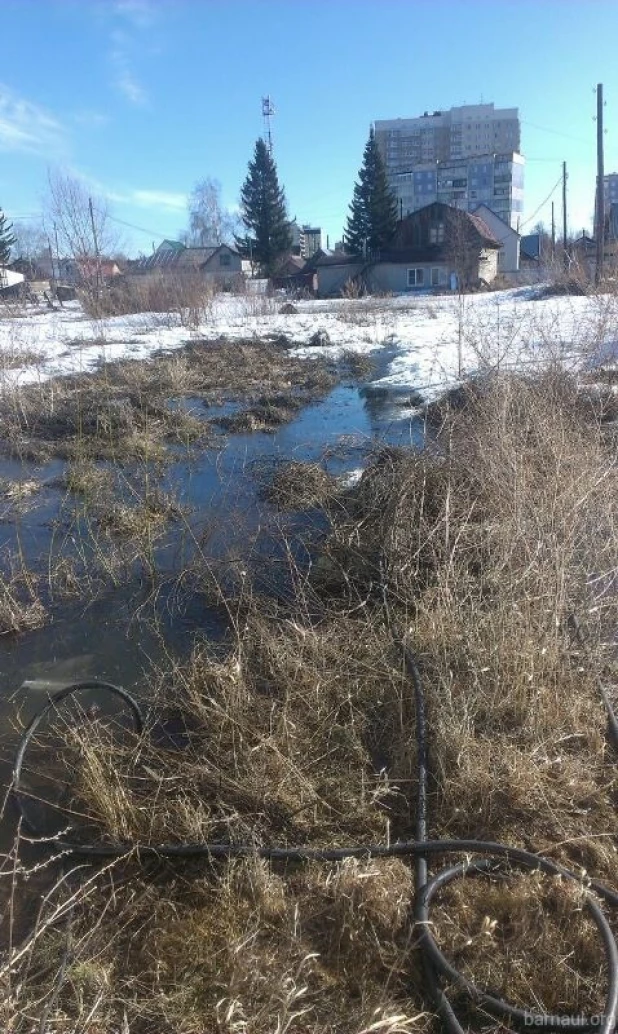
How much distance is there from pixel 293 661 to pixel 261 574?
1885 millimetres

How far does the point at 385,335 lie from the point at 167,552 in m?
16.5

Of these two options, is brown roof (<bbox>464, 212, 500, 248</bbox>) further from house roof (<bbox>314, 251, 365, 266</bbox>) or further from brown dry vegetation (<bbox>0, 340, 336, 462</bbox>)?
brown dry vegetation (<bbox>0, 340, 336, 462</bbox>)

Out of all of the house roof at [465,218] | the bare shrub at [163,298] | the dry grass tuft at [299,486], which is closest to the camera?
the dry grass tuft at [299,486]

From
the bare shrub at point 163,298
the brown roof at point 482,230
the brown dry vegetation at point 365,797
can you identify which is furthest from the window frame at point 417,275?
the brown dry vegetation at point 365,797

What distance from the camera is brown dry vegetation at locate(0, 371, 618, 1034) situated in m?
2.16

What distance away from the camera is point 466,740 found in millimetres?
2885

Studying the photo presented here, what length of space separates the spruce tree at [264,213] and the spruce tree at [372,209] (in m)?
5.24

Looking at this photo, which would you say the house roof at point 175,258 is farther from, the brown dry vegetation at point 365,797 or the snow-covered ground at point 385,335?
the brown dry vegetation at point 365,797

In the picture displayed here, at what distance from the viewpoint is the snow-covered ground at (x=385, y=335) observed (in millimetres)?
10617

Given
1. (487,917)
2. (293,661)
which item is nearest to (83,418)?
(293,661)

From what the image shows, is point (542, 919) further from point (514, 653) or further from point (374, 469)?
point (374, 469)

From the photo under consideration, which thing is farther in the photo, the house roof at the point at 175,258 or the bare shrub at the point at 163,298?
the house roof at the point at 175,258

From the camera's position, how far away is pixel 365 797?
2.92 meters

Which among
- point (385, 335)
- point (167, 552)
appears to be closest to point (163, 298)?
point (385, 335)
